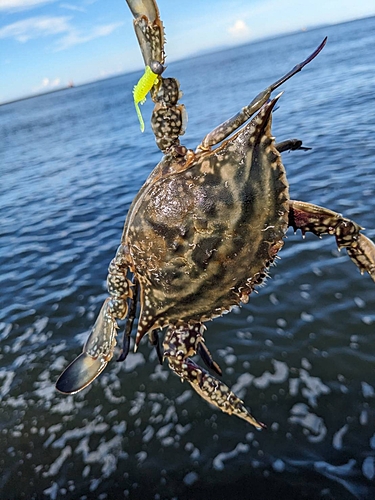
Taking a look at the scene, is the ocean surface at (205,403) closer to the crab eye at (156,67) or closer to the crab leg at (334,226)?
the crab leg at (334,226)

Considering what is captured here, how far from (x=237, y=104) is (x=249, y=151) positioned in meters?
32.5

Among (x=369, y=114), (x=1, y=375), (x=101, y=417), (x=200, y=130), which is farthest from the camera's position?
(x=200, y=130)

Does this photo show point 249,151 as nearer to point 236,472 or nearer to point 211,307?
point 211,307

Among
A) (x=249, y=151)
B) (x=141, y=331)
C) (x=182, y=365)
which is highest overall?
(x=249, y=151)

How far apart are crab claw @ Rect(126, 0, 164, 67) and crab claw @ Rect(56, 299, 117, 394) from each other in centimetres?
222

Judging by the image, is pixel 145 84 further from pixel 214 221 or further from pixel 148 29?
pixel 214 221

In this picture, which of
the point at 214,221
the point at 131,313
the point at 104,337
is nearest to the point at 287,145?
the point at 214,221

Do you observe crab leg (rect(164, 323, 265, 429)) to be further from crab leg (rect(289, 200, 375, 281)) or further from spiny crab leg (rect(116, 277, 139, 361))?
crab leg (rect(289, 200, 375, 281))

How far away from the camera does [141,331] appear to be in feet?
12.9

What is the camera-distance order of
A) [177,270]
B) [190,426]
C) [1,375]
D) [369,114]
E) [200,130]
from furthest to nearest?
[200,130]
[369,114]
[1,375]
[190,426]
[177,270]

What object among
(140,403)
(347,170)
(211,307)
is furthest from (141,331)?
(347,170)

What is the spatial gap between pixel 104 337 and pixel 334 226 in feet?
7.84

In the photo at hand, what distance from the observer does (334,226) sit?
3697 mm

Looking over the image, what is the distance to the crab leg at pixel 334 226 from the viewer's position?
3.62 meters
